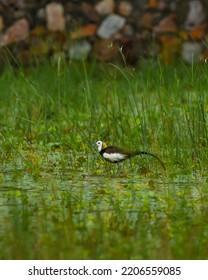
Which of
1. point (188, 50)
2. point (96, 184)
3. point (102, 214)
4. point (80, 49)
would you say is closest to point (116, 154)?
point (96, 184)

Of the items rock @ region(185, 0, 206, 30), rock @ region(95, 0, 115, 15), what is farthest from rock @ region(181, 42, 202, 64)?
rock @ region(95, 0, 115, 15)

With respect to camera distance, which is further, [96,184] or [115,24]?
[115,24]

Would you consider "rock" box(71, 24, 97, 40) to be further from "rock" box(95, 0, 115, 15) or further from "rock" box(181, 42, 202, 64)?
"rock" box(181, 42, 202, 64)

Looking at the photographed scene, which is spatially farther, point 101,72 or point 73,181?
point 101,72

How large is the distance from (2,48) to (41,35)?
0.92 m

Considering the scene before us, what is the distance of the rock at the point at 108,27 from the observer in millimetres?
11523

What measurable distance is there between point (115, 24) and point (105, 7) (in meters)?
0.21

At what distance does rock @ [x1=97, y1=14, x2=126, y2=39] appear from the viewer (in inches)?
454

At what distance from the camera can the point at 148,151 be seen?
6914 mm

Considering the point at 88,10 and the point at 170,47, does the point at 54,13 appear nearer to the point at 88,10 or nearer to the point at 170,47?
the point at 88,10

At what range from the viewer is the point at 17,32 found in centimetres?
1136

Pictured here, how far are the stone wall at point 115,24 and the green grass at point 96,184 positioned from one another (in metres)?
2.28
